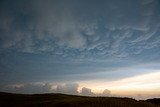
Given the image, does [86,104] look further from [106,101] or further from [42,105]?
[42,105]

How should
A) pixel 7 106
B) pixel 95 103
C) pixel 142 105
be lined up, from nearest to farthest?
1. pixel 95 103
2. pixel 142 105
3. pixel 7 106

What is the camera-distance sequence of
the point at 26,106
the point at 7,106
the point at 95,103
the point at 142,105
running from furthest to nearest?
the point at 7,106 < the point at 26,106 < the point at 142,105 < the point at 95,103

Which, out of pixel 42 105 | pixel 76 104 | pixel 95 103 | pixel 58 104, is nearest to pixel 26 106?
pixel 42 105

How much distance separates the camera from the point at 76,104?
41.0 metres

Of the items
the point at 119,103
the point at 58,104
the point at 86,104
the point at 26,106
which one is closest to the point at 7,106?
the point at 26,106

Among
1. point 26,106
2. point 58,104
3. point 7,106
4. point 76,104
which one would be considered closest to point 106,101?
point 76,104

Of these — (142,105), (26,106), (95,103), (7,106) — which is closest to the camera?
(95,103)

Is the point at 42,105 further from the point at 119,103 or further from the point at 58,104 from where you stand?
the point at 119,103

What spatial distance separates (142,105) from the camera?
43.2 meters

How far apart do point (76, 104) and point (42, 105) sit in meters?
7.28

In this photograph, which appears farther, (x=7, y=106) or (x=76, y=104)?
(x=7, y=106)

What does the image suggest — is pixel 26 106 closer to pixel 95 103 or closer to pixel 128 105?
pixel 95 103

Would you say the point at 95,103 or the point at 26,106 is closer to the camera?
the point at 95,103

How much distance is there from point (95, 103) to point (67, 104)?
15.4 ft
